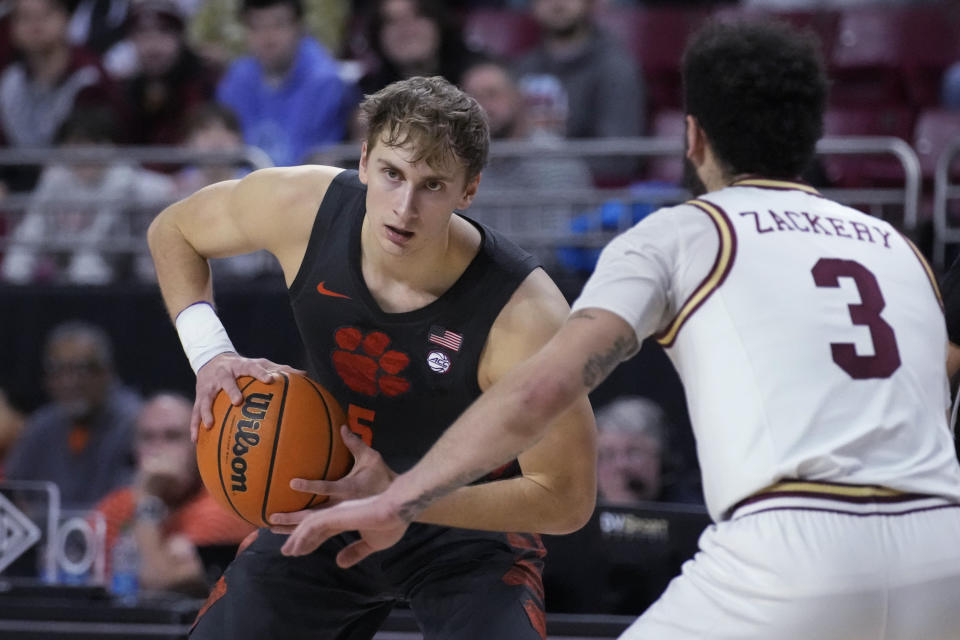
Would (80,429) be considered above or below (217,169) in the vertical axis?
below

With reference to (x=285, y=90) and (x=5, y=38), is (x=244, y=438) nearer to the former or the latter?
(x=285, y=90)

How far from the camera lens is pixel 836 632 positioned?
2504mm

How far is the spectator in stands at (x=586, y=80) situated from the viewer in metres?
7.29

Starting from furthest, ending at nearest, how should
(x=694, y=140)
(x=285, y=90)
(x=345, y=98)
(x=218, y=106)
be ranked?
1. (x=285, y=90)
2. (x=345, y=98)
3. (x=218, y=106)
4. (x=694, y=140)

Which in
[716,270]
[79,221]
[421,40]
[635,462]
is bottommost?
[635,462]

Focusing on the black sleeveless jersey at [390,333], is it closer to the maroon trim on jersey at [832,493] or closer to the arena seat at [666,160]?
the maroon trim on jersey at [832,493]

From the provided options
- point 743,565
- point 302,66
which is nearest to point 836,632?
point 743,565

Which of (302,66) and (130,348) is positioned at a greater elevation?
(302,66)

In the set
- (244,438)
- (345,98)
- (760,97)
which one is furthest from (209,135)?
(760,97)

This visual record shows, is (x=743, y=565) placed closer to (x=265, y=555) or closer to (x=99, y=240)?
(x=265, y=555)

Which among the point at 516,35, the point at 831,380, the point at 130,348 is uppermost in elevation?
the point at 831,380

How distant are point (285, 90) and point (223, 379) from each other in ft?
15.1

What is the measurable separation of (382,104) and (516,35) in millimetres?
5803

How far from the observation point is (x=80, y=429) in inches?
263
